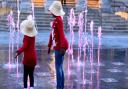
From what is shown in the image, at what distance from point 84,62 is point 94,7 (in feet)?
51.8

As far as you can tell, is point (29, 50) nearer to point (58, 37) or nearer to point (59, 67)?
point (58, 37)

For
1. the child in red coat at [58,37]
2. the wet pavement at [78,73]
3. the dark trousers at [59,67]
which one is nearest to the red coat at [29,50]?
the child in red coat at [58,37]

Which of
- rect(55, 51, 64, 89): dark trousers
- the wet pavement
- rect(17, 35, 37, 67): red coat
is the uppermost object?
rect(17, 35, 37, 67): red coat

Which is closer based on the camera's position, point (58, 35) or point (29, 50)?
point (29, 50)

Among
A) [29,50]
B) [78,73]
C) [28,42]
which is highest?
[28,42]

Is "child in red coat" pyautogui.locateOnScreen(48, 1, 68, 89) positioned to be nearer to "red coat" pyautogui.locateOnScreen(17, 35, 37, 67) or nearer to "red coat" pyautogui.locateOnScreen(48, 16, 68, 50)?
"red coat" pyautogui.locateOnScreen(48, 16, 68, 50)

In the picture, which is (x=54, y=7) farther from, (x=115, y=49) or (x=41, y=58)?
(x=115, y=49)

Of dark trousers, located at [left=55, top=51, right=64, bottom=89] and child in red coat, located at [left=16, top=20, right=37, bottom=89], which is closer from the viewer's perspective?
child in red coat, located at [left=16, top=20, right=37, bottom=89]

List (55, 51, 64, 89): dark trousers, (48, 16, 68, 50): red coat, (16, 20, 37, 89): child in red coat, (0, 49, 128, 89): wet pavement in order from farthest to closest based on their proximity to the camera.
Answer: (0, 49, 128, 89): wet pavement < (55, 51, 64, 89): dark trousers < (48, 16, 68, 50): red coat < (16, 20, 37, 89): child in red coat

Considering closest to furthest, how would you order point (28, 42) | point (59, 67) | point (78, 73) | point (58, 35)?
1. point (28, 42)
2. point (58, 35)
3. point (59, 67)
4. point (78, 73)

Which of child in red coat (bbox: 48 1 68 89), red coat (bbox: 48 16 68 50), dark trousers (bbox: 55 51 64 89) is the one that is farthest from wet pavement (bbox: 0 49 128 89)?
red coat (bbox: 48 16 68 50)

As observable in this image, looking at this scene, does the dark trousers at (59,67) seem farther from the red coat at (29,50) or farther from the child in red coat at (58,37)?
the red coat at (29,50)

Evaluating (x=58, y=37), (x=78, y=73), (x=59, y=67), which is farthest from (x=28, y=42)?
(x=78, y=73)

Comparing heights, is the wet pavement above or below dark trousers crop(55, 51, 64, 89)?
below
